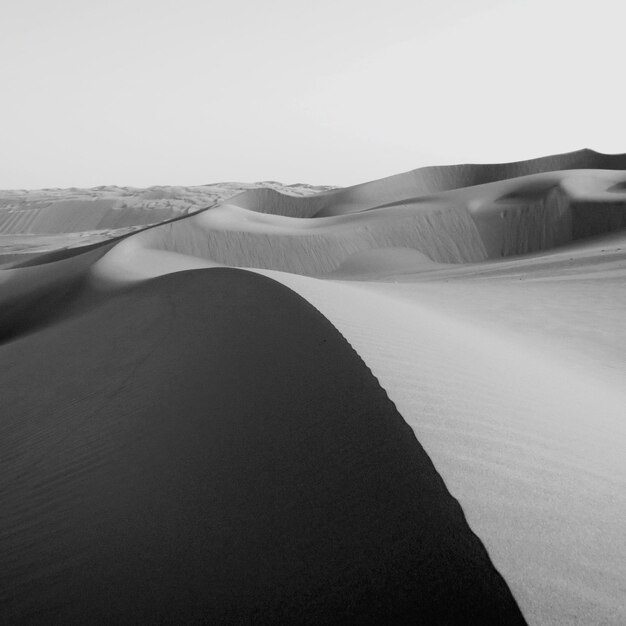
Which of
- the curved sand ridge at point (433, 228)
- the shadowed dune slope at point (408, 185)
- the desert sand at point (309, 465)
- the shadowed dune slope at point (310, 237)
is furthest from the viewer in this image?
the shadowed dune slope at point (408, 185)

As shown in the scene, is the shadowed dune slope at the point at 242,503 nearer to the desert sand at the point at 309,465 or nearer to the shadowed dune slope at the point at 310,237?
the desert sand at the point at 309,465

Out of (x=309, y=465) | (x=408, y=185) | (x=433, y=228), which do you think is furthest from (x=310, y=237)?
(x=408, y=185)

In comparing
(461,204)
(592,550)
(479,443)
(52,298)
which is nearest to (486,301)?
(479,443)

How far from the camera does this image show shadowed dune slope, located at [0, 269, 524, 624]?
7.76 ft

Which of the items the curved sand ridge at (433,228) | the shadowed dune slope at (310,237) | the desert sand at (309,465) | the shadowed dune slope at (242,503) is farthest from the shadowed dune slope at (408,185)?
the shadowed dune slope at (242,503)

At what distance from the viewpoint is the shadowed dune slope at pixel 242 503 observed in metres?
2.37

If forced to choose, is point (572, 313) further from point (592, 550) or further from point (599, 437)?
point (592, 550)

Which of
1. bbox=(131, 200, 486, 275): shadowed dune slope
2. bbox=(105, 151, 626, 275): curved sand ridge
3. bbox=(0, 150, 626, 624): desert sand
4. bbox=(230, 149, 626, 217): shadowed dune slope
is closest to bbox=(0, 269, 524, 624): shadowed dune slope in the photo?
bbox=(0, 150, 626, 624): desert sand

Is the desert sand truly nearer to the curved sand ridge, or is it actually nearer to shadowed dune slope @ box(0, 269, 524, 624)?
shadowed dune slope @ box(0, 269, 524, 624)

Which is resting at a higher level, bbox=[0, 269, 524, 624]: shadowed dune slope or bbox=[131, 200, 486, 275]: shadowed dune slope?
bbox=[0, 269, 524, 624]: shadowed dune slope

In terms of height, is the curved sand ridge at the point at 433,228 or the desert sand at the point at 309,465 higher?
the desert sand at the point at 309,465

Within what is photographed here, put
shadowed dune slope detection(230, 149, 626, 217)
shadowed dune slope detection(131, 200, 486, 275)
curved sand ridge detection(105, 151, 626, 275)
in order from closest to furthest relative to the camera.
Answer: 1. shadowed dune slope detection(131, 200, 486, 275)
2. curved sand ridge detection(105, 151, 626, 275)
3. shadowed dune slope detection(230, 149, 626, 217)

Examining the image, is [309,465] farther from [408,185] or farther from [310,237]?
[408,185]

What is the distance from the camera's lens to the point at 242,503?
325 cm
